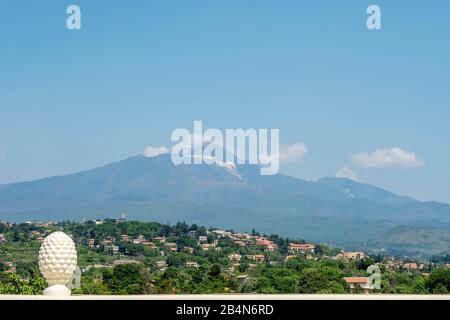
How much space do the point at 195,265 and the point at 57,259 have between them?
28220mm

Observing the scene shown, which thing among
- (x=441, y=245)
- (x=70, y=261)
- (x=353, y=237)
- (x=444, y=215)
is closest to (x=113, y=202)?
(x=353, y=237)

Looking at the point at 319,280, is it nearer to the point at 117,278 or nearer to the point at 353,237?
the point at 117,278

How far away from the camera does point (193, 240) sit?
49281 mm

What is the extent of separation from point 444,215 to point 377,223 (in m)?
47.4

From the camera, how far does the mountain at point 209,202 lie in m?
129

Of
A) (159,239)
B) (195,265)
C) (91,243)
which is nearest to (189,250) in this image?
(159,239)

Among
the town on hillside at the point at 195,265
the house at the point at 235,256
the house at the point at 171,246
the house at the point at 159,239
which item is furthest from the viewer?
the house at the point at 159,239

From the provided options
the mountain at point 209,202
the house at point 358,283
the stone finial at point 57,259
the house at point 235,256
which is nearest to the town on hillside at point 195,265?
the house at point 358,283

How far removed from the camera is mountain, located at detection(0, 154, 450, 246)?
423 ft

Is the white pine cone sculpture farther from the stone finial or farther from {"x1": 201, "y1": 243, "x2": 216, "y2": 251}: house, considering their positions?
{"x1": 201, "y1": 243, "x2": 216, "y2": 251}: house

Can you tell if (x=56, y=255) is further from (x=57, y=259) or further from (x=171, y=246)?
(x=171, y=246)

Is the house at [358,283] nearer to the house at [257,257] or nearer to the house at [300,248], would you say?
the house at [257,257]

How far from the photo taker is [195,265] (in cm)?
3650

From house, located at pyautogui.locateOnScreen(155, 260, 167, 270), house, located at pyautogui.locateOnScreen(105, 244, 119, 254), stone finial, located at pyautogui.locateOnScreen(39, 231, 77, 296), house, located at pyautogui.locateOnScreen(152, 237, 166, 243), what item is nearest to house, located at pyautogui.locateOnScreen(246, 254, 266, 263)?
house, located at pyautogui.locateOnScreen(155, 260, 167, 270)
